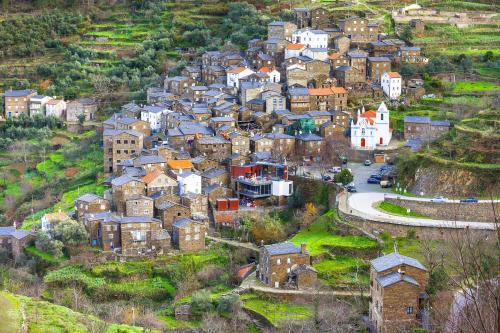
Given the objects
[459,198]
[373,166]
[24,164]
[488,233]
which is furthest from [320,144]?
[24,164]

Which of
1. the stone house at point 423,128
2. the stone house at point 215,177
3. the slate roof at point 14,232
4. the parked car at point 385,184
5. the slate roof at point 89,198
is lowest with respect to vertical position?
the slate roof at point 14,232

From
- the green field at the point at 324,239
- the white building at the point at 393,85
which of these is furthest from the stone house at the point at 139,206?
the white building at the point at 393,85

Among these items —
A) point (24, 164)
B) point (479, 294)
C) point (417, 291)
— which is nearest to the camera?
point (479, 294)

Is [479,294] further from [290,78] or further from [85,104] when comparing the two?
[85,104]

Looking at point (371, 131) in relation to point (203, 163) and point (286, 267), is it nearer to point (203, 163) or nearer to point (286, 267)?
point (203, 163)

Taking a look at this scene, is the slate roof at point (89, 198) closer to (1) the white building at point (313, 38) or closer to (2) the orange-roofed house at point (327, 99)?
(2) the orange-roofed house at point (327, 99)

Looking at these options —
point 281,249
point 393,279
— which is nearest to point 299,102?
point 281,249
